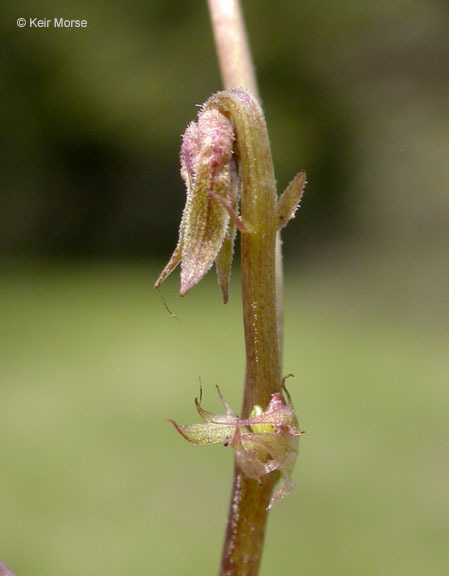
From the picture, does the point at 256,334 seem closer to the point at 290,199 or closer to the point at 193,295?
the point at 290,199

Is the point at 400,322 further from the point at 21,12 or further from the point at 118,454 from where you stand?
the point at 21,12

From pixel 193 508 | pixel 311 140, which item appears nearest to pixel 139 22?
pixel 311 140

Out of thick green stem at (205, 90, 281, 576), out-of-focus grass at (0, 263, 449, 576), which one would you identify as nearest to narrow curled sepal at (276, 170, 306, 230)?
thick green stem at (205, 90, 281, 576)

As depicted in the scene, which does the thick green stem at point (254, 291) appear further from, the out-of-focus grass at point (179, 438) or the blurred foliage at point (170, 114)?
the blurred foliage at point (170, 114)

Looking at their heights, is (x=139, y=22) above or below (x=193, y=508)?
above

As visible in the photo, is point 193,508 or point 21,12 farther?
point 21,12


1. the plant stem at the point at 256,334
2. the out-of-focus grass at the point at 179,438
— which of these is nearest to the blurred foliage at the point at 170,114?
the out-of-focus grass at the point at 179,438

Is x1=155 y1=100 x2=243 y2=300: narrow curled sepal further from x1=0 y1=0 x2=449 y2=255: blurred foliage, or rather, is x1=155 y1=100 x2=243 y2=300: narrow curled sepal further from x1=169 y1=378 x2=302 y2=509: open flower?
x1=0 y1=0 x2=449 y2=255: blurred foliage
